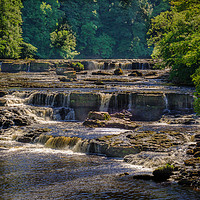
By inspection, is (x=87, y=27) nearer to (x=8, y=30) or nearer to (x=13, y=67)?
(x=8, y=30)

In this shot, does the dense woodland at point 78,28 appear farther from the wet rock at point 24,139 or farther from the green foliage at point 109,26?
the wet rock at point 24,139

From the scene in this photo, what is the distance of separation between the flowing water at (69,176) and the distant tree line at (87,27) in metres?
38.4

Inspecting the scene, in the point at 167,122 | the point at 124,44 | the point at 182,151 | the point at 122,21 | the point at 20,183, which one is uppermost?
the point at 122,21

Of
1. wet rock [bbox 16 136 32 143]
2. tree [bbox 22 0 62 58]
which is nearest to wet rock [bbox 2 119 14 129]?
wet rock [bbox 16 136 32 143]

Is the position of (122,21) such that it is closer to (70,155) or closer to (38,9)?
(38,9)

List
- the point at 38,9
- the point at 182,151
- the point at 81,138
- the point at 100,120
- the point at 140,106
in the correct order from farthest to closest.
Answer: the point at 38,9 < the point at 140,106 < the point at 100,120 < the point at 81,138 < the point at 182,151

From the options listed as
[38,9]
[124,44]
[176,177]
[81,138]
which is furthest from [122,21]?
[176,177]

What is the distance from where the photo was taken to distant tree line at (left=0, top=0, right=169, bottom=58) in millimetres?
64625

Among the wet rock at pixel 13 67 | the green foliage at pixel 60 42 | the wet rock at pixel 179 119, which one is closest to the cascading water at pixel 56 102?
the wet rock at pixel 179 119

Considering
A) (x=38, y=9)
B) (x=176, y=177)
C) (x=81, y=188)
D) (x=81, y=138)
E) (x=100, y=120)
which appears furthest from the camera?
(x=38, y=9)

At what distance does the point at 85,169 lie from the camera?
510 inches

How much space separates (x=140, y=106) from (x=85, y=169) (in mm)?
11210

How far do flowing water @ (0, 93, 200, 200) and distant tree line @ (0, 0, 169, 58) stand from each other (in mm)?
38421

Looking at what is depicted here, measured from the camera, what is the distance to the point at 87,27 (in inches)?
2980
